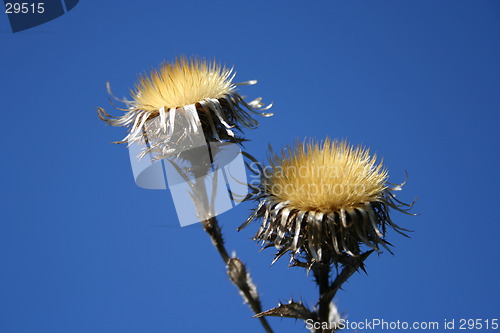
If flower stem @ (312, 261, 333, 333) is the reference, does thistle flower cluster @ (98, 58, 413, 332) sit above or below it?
above

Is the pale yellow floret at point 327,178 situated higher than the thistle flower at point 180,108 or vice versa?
the thistle flower at point 180,108

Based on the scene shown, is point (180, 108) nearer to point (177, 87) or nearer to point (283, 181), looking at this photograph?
point (177, 87)

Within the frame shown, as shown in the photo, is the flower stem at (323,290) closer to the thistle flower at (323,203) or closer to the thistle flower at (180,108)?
the thistle flower at (323,203)

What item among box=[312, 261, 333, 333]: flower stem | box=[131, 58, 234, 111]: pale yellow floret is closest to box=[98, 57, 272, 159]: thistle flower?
box=[131, 58, 234, 111]: pale yellow floret

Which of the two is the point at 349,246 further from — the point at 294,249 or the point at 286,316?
the point at 286,316

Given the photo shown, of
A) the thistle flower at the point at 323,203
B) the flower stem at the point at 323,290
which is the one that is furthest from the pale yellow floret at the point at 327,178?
the flower stem at the point at 323,290

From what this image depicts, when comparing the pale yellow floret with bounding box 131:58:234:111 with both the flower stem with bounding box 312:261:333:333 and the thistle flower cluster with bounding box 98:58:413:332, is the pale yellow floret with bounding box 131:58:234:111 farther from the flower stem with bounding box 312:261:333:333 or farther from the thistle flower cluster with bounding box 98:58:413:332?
the flower stem with bounding box 312:261:333:333
